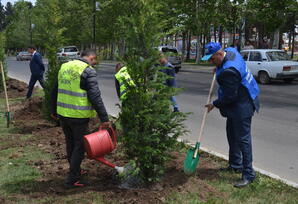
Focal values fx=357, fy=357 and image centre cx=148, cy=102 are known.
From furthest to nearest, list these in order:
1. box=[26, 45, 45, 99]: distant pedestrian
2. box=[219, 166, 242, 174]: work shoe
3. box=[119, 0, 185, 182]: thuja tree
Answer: box=[26, 45, 45, 99]: distant pedestrian, box=[219, 166, 242, 174]: work shoe, box=[119, 0, 185, 182]: thuja tree

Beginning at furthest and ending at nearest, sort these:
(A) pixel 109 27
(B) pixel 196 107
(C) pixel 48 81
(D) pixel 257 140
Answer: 1. (A) pixel 109 27
2. (B) pixel 196 107
3. (C) pixel 48 81
4. (D) pixel 257 140

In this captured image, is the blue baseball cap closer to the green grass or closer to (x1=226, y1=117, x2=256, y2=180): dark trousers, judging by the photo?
(x1=226, y1=117, x2=256, y2=180): dark trousers

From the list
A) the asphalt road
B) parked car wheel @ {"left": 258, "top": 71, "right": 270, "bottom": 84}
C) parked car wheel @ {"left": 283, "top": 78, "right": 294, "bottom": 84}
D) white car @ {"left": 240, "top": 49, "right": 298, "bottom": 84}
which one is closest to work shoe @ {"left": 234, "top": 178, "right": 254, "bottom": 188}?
the asphalt road

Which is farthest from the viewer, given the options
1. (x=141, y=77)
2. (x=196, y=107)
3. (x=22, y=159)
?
(x=196, y=107)

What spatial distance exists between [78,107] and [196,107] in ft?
21.9

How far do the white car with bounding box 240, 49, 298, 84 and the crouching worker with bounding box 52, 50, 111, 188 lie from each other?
12925mm

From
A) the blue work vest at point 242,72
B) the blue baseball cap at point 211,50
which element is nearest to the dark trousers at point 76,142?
the blue baseball cap at point 211,50

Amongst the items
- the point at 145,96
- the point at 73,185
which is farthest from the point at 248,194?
the point at 73,185

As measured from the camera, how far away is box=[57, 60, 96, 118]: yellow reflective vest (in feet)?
13.6

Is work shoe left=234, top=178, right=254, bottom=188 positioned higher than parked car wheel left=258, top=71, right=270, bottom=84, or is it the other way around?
parked car wheel left=258, top=71, right=270, bottom=84

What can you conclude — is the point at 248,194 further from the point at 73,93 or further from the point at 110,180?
the point at 73,93

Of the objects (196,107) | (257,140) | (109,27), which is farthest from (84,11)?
(257,140)

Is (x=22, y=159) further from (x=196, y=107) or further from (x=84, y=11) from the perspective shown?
(x=84, y=11)

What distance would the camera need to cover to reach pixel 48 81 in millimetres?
7805
